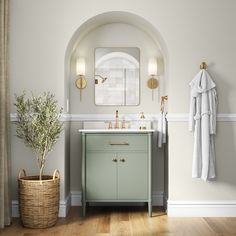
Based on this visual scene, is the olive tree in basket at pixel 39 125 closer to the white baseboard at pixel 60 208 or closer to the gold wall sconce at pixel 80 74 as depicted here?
the white baseboard at pixel 60 208

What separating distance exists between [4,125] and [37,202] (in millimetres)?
734

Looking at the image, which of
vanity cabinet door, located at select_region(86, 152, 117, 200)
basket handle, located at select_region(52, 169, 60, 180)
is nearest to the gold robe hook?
vanity cabinet door, located at select_region(86, 152, 117, 200)

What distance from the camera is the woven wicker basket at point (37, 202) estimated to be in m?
3.74

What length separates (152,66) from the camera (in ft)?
15.3

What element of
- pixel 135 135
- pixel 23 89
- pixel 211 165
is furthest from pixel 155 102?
pixel 23 89

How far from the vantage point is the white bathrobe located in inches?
161

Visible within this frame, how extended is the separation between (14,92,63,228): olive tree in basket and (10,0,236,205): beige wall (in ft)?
1.05

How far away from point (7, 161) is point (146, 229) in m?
1.39

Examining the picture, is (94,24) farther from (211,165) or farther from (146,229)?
(146,229)

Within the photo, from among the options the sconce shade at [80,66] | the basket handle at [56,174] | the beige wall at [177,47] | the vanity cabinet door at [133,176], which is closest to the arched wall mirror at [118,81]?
the sconce shade at [80,66]

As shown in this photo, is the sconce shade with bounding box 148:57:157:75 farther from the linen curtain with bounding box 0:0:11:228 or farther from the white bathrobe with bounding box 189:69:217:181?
Answer: the linen curtain with bounding box 0:0:11:228

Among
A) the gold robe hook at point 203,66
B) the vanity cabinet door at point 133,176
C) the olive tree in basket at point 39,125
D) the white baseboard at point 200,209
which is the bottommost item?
the white baseboard at point 200,209

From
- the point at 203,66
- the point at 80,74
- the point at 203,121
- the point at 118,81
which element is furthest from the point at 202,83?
the point at 80,74

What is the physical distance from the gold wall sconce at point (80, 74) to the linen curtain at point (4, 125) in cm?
93
